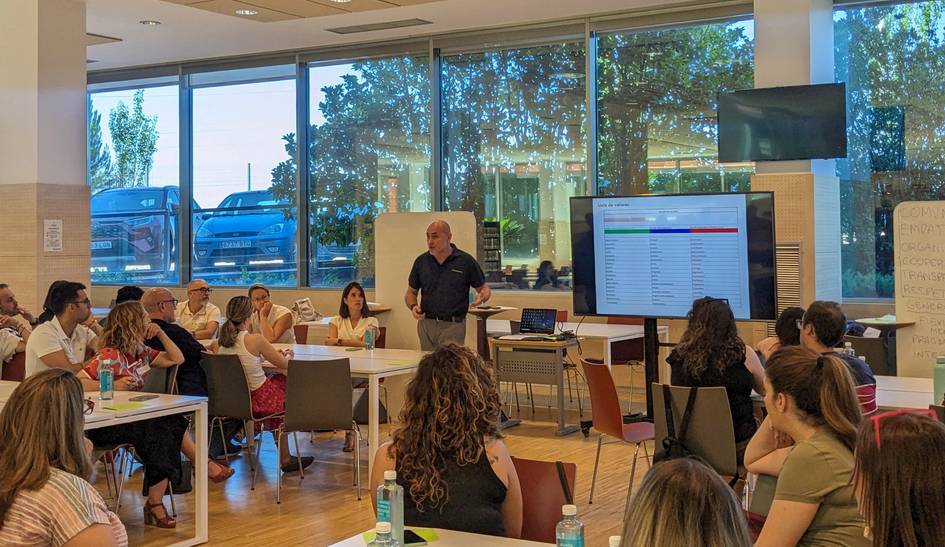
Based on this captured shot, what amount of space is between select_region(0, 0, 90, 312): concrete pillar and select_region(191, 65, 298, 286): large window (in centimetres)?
366

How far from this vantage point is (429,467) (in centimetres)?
304

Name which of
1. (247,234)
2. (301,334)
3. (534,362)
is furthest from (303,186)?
(534,362)

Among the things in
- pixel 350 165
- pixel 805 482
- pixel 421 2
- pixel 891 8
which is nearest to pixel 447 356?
pixel 805 482

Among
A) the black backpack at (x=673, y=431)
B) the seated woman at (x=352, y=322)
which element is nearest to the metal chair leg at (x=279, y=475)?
the seated woman at (x=352, y=322)

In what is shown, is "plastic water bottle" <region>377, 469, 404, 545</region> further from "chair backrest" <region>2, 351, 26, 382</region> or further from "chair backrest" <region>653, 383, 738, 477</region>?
"chair backrest" <region>2, 351, 26, 382</region>

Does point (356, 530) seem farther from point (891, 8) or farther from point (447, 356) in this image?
point (891, 8)

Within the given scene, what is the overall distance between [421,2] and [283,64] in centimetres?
393

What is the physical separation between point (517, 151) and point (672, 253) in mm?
4972

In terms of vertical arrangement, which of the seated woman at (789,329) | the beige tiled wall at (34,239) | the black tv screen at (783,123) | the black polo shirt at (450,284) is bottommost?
the seated woman at (789,329)

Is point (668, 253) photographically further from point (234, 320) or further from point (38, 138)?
point (38, 138)

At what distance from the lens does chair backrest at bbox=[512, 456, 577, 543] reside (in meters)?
3.22

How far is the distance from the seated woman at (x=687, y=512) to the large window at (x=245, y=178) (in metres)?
11.0

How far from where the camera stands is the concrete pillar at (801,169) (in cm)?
851

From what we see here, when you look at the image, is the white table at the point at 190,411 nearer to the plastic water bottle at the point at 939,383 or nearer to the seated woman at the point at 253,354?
the seated woman at the point at 253,354
